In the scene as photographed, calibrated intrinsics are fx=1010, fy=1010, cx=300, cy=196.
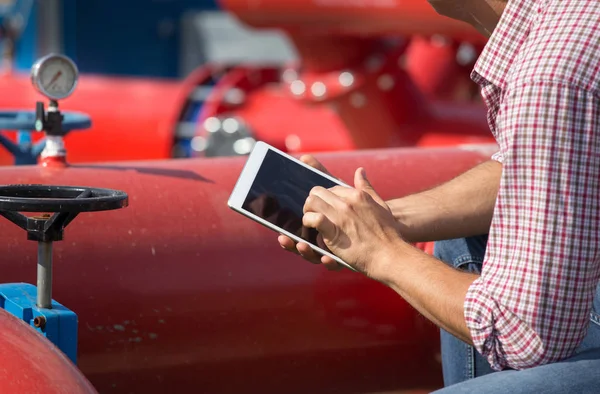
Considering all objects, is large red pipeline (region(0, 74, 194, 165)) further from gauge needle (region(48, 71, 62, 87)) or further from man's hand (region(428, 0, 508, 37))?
man's hand (region(428, 0, 508, 37))

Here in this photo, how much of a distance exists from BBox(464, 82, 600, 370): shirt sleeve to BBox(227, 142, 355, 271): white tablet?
0.70 ft

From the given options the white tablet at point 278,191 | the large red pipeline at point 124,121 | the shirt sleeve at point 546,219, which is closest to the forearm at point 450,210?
the white tablet at point 278,191

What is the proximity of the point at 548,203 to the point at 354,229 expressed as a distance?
22cm

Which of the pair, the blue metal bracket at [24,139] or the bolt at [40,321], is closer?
the bolt at [40,321]

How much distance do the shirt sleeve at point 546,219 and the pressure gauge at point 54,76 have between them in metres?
0.97

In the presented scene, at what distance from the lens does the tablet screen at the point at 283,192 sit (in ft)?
3.81

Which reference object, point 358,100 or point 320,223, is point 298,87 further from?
point 320,223

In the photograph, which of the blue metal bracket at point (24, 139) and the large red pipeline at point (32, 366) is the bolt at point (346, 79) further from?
the large red pipeline at point (32, 366)

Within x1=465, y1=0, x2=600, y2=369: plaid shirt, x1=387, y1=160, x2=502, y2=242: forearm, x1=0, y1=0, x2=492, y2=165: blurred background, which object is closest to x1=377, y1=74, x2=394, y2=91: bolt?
x1=0, y1=0, x2=492, y2=165: blurred background

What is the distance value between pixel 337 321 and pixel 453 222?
29 cm

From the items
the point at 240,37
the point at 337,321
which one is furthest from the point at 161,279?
the point at 240,37

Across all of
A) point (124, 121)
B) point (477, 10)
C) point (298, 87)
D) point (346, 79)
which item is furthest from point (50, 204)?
point (124, 121)

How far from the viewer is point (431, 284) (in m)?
1.04

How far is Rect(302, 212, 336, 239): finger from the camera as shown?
108 centimetres
